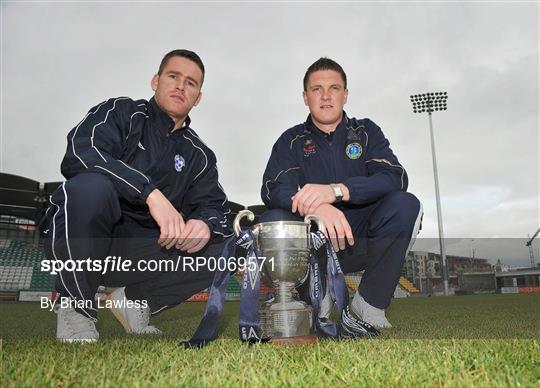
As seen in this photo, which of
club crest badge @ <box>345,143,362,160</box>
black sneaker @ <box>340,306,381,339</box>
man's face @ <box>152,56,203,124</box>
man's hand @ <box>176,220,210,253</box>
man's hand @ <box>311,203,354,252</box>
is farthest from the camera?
club crest badge @ <box>345,143,362,160</box>

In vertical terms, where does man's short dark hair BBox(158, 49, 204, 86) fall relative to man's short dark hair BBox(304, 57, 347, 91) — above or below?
above

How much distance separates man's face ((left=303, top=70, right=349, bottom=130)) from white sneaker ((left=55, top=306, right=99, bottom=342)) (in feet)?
5.61

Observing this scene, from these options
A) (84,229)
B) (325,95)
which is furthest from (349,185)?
(84,229)

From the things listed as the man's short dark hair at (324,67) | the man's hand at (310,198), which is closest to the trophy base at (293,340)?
the man's hand at (310,198)

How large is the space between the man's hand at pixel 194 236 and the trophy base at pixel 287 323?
648 millimetres

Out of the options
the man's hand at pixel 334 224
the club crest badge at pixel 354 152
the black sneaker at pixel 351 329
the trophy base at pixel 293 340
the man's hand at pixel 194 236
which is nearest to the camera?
the trophy base at pixel 293 340

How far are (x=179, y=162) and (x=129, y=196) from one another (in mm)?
541

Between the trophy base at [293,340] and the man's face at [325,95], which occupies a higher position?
the man's face at [325,95]

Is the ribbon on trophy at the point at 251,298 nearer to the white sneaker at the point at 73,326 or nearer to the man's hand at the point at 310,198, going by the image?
the man's hand at the point at 310,198

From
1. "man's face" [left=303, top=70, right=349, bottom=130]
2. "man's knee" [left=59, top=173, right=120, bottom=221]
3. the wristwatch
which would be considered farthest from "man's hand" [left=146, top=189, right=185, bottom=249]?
"man's face" [left=303, top=70, right=349, bottom=130]

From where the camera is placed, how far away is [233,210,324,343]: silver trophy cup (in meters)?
1.77

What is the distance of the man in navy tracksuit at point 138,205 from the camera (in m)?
2.06

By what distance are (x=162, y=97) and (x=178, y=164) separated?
41 centimetres

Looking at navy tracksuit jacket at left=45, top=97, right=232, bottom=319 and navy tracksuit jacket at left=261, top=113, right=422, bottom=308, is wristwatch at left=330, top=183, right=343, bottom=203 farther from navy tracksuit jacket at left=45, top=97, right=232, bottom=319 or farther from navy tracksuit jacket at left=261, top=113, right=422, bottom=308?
navy tracksuit jacket at left=45, top=97, right=232, bottom=319
